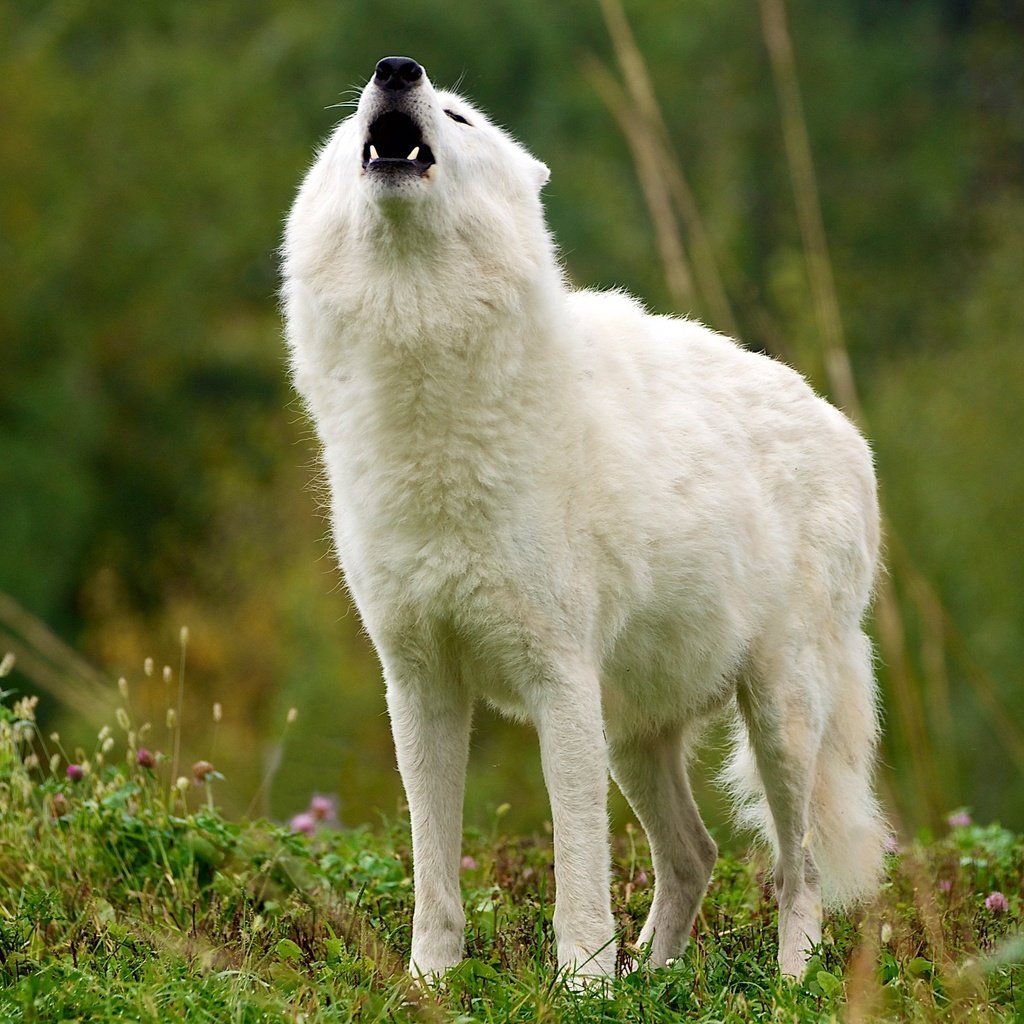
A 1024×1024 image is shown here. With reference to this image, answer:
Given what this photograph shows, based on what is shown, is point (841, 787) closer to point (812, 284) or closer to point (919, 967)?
point (919, 967)

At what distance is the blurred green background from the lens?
2288 centimetres

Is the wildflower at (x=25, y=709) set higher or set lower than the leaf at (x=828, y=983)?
higher

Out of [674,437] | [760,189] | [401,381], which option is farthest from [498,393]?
[760,189]

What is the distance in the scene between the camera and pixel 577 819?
15.7 feet

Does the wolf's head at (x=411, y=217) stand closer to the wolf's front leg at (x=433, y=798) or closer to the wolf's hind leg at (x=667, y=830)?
the wolf's front leg at (x=433, y=798)

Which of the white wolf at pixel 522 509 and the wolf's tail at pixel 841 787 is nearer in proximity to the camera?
the white wolf at pixel 522 509

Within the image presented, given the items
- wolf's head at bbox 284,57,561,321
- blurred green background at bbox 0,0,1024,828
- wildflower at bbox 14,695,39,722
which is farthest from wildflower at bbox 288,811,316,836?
blurred green background at bbox 0,0,1024,828

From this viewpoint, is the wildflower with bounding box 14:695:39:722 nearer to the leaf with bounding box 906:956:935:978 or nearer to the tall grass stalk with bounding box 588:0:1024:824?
the tall grass stalk with bounding box 588:0:1024:824

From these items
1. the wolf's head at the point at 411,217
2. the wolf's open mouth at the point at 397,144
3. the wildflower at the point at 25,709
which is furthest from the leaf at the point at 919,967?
the wildflower at the point at 25,709

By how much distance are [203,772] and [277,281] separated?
23.5m

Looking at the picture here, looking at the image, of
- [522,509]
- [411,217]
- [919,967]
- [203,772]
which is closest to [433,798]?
[522,509]

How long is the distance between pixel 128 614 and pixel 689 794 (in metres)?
21.6

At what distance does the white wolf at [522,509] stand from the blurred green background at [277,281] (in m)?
12.5

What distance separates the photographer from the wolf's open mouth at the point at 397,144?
4.76 metres
